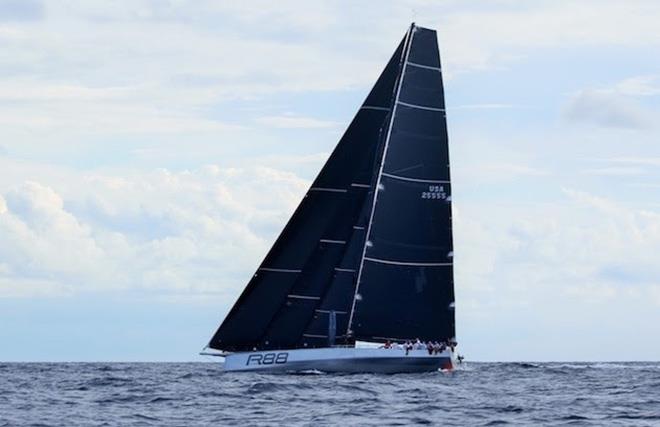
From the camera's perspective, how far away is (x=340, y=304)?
218ft

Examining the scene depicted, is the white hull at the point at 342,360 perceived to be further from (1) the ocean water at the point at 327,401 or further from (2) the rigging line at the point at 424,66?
(2) the rigging line at the point at 424,66

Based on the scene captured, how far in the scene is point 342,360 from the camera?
64.1 m

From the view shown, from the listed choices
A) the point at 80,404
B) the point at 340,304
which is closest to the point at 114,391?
the point at 80,404

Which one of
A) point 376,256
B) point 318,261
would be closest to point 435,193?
point 376,256

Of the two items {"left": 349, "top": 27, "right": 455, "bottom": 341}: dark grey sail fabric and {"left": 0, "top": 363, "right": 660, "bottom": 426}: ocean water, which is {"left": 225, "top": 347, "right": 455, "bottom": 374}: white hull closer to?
{"left": 0, "top": 363, "right": 660, "bottom": 426}: ocean water

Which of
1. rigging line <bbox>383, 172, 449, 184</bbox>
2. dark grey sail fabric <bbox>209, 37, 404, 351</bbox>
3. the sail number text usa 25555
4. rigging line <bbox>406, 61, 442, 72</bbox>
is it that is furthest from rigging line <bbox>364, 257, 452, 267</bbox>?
rigging line <bbox>406, 61, 442, 72</bbox>

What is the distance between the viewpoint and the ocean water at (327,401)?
44594 mm

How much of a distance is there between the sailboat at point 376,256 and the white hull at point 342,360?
0.09m

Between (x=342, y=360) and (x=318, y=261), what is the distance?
212 inches

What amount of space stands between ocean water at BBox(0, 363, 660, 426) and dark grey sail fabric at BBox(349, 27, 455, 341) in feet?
11.4

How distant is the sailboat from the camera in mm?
66125

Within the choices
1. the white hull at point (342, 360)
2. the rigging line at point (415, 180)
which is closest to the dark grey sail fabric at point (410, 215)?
the rigging line at point (415, 180)

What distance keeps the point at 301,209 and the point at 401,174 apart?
17.0 ft

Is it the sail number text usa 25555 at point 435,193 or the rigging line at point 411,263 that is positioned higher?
the sail number text usa 25555 at point 435,193
